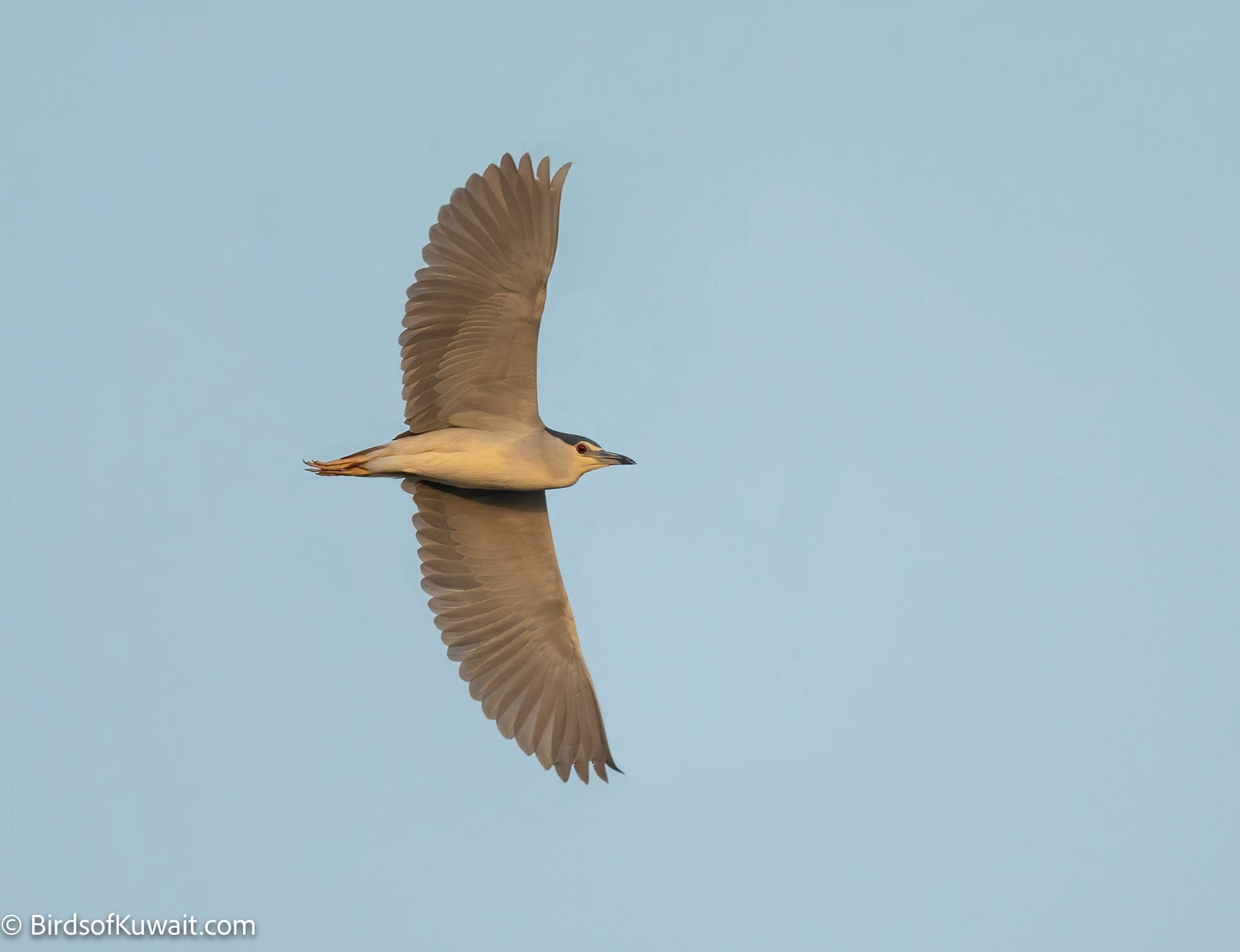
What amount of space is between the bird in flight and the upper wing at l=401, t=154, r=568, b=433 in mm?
11

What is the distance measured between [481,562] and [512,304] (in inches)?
98.6

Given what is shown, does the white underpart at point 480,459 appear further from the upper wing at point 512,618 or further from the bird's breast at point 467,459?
the upper wing at point 512,618

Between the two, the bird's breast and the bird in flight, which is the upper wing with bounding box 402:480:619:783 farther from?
the bird's breast

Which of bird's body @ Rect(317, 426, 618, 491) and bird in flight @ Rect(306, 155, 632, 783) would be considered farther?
bird's body @ Rect(317, 426, 618, 491)

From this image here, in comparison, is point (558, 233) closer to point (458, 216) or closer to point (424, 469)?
point (458, 216)

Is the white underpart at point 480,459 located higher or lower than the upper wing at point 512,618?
higher

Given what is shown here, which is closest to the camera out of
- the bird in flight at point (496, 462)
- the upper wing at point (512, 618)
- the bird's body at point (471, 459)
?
the bird in flight at point (496, 462)

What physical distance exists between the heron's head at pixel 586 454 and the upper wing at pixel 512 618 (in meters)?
0.64

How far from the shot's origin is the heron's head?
514 inches

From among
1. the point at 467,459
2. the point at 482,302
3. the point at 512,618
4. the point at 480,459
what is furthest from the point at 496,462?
the point at 512,618

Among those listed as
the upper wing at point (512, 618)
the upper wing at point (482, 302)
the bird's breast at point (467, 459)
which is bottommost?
the upper wing at point (512, 618)

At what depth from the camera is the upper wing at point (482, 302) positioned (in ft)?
39.8

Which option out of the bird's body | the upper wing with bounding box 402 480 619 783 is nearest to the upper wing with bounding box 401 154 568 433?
the bird's body

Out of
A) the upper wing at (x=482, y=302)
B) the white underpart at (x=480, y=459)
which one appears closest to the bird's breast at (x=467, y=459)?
the white underpart at (x=480, y=459)
